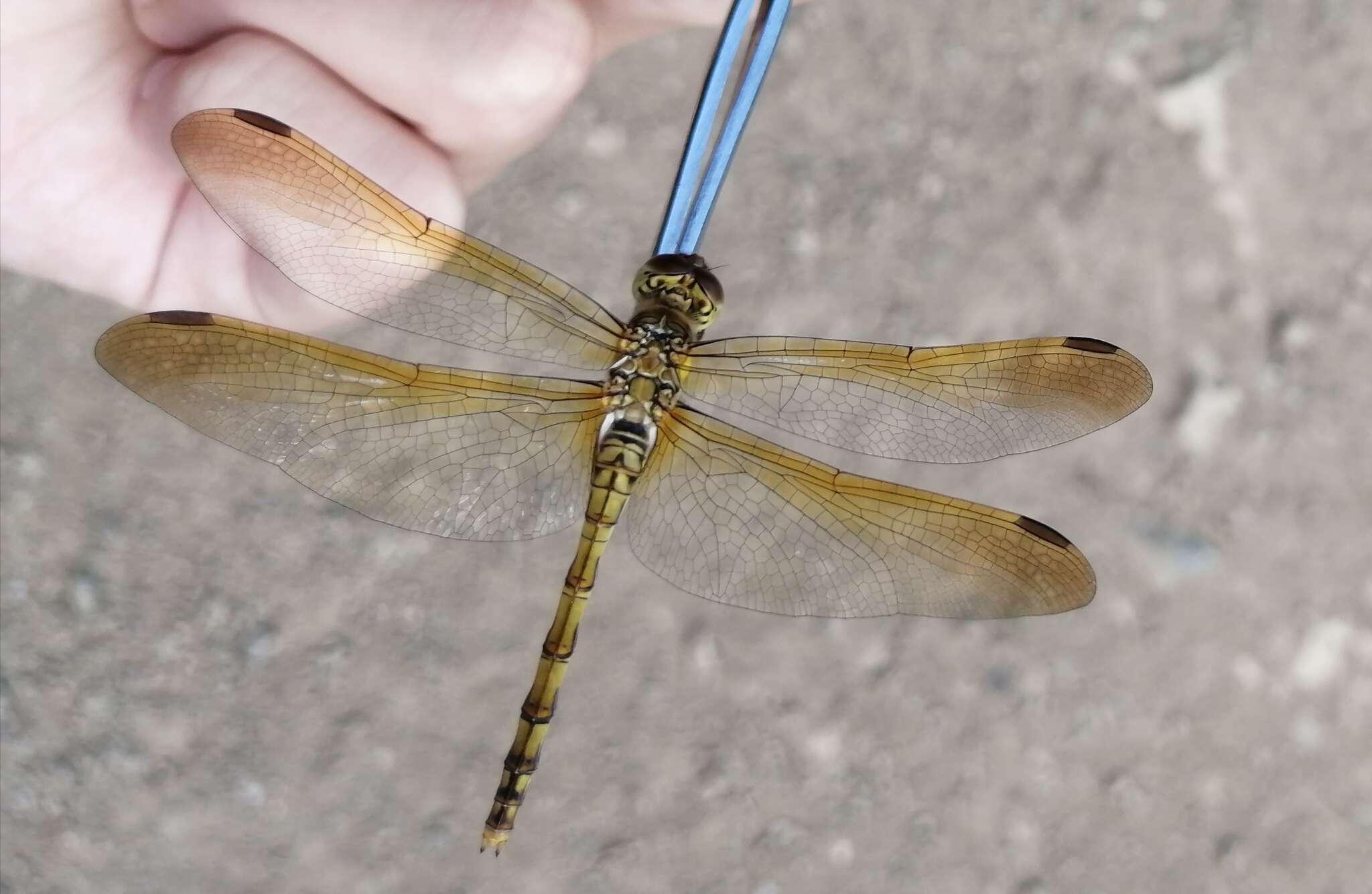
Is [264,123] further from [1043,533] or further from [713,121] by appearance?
[1043,533]

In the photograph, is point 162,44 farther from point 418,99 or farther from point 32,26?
point 418,99

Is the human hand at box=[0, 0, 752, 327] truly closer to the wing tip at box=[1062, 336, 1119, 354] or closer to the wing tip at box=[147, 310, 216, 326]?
the wing tip at box=[147, 310, 216, 326]

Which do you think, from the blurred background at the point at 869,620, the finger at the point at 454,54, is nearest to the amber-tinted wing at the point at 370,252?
the finger at the point at 454,54

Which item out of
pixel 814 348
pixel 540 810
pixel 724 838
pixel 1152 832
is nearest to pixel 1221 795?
pixel 1152 832

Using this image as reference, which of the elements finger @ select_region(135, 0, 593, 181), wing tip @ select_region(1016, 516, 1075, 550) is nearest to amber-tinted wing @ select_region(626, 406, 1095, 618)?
wing tip @ select_region(1016, 516, 1075, 550)

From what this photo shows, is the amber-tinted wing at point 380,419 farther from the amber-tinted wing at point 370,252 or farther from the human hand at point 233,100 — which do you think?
the human hand at point 233,100

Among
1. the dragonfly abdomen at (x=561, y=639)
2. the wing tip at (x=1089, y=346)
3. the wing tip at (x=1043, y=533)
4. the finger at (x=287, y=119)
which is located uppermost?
the finger at (x=287, y=119)

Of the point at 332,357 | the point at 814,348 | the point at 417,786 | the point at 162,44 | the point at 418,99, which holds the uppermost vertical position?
the point at 162,44

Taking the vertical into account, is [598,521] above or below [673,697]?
below
